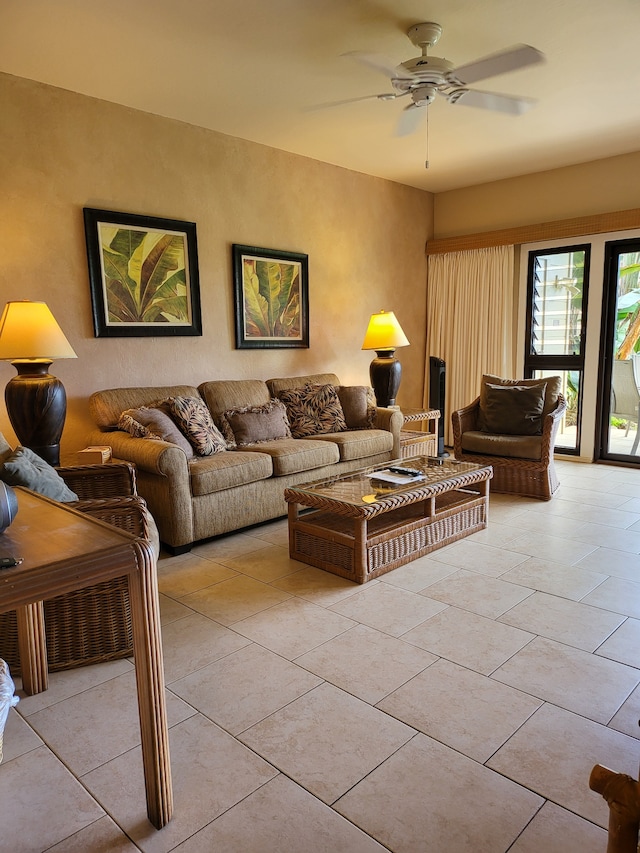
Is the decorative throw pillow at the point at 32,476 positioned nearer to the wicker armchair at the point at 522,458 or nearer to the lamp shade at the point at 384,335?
the wicker armchair at the point at 522,458

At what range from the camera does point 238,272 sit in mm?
4602

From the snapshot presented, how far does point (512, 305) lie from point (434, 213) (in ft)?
4.82

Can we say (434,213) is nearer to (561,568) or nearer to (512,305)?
(512,305)

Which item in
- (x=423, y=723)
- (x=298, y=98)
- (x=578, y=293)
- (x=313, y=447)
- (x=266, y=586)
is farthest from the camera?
(x=578, y=293)

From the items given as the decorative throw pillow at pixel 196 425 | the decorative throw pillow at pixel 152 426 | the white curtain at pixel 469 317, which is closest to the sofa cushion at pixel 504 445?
the white curtain at pixel 469 317

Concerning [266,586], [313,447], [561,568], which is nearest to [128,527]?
[266,586]

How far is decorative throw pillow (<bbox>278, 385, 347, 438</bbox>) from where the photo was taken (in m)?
4.58

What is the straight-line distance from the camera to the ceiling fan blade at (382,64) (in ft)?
8.62

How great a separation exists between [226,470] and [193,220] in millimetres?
2024

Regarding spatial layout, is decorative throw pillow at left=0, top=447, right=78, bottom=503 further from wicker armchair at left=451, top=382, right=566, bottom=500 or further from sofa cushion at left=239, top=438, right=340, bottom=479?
wicker armchair at left=451, top=382, right=566, bottom=500

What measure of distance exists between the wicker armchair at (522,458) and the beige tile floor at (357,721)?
4.62ft

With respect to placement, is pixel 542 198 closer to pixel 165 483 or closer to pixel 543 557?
pixel 543 557

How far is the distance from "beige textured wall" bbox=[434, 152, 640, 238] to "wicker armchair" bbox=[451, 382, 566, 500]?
2.09 metres

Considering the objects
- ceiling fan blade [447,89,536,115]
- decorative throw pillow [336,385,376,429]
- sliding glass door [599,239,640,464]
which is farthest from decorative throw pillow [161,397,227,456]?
sliding glass door [599,239,640,464]
